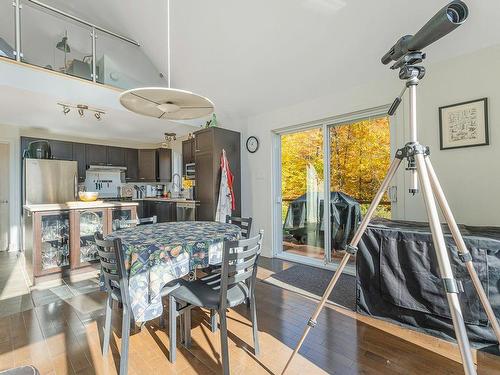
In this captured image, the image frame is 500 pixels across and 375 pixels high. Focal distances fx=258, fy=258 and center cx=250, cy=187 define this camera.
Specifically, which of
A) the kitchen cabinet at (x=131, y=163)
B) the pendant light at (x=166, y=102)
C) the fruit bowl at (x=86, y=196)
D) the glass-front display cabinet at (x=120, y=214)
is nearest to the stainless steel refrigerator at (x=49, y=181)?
the kitchen cabinet at (x=131, y=163)

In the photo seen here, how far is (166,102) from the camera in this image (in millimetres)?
1922

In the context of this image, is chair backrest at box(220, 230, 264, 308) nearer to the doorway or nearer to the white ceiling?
the white ceiling

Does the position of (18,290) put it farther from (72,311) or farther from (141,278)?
(141,278)

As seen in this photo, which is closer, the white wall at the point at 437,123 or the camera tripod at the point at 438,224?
the camera tripod at the point at 438,224

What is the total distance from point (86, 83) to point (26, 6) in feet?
3.93

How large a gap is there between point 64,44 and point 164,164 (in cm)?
279

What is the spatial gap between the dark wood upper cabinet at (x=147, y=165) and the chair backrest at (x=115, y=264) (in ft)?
15.3

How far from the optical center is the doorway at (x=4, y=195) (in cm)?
448

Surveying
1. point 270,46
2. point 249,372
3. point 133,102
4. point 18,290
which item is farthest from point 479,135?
point 18,290

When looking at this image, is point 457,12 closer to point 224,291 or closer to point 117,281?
point 224,291

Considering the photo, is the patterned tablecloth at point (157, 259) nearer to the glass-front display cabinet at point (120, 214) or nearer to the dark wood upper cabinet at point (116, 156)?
A: the glass-front display cabinet at point (120, 214)

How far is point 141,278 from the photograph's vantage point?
1.57m

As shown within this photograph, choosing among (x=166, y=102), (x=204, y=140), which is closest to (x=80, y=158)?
(x=204, y=140)

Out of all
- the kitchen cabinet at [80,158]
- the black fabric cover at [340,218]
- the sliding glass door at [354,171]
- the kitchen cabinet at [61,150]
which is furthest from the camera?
the kitchen cabinet at [80,158]
